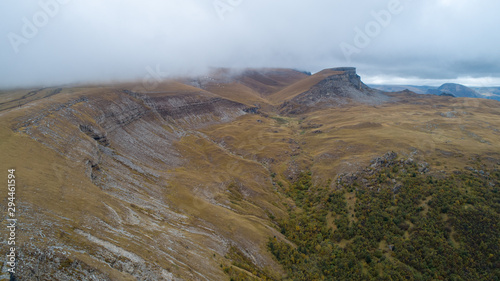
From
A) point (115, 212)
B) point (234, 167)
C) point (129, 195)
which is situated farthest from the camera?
point (234, 167)

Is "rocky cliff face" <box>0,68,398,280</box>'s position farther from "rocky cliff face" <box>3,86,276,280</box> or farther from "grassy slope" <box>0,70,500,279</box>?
"grassy slope" <box>0,70,500,279</box>

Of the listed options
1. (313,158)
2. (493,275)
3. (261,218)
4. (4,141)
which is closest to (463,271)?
(493,275)

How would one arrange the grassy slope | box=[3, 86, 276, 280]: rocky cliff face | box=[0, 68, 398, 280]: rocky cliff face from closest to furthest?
box=[3, 86, 276, 280]: rocky cliff face → box=[0, 68, 398, 280]: rocky cliff face → the grassy slope

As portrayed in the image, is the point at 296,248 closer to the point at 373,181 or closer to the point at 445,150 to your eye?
the point at 373,181

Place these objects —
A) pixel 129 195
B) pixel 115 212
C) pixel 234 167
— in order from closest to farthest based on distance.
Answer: pixel 115 212
pixel 129 195
pixel 234 167

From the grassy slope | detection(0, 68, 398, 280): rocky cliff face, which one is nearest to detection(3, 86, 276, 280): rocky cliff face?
detection(0, 68, 398, 280): rocky cliff face

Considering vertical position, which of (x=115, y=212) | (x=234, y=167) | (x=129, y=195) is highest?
(x=115, y=212)

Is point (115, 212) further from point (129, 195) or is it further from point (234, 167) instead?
point (234, 167)

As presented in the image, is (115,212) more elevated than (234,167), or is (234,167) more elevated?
(115,212)

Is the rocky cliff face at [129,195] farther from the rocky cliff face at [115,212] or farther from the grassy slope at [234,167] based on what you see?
the grassy slope at [234,167]

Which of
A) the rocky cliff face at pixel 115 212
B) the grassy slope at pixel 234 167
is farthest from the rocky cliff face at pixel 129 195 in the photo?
the grassy slope at pixel 234 167

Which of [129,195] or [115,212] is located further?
[129,195]

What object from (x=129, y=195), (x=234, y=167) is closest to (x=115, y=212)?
(x=129, y=195)
